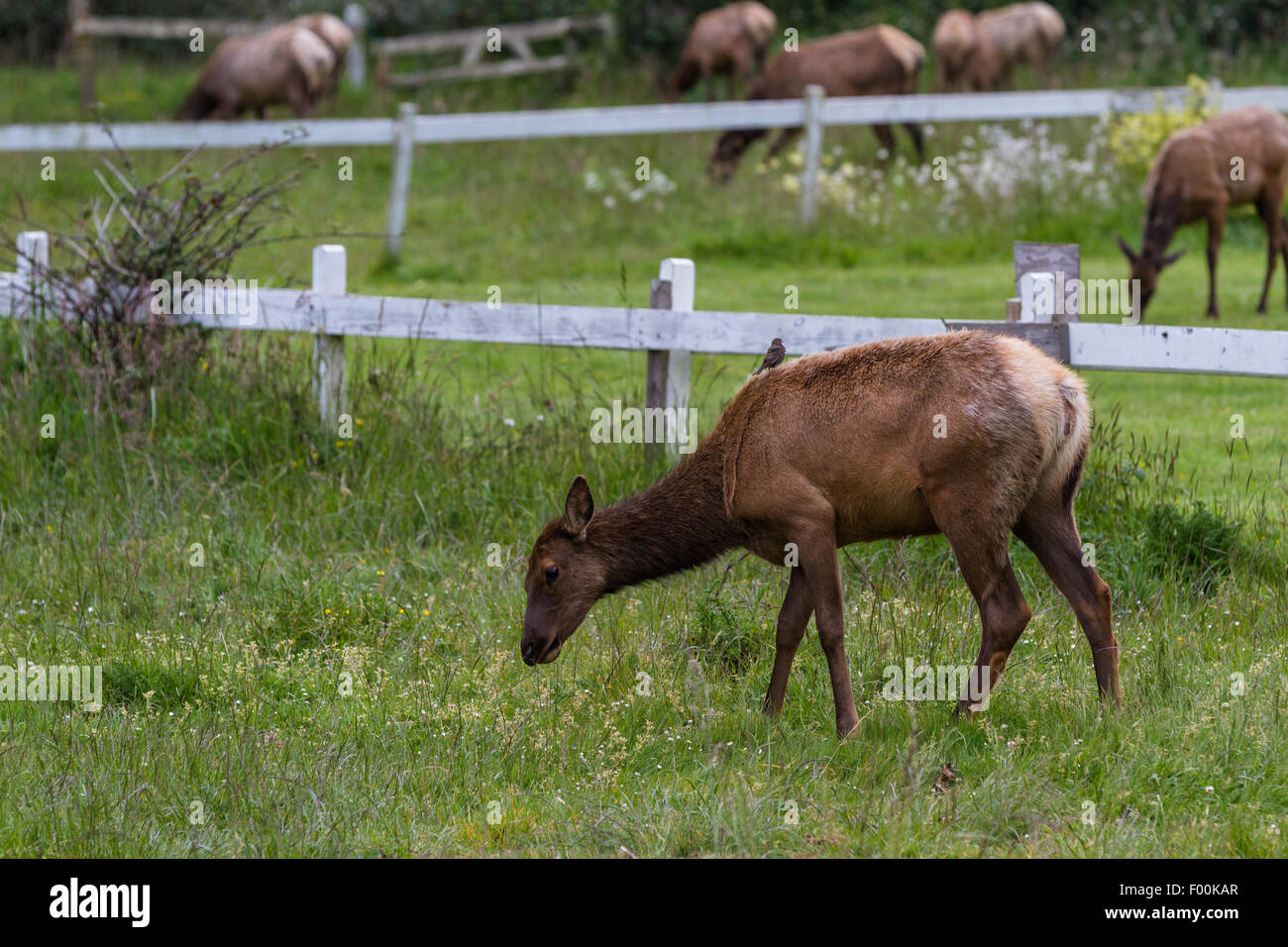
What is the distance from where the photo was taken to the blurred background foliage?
22.5 meters

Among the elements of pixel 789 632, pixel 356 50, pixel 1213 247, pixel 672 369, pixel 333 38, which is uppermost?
pixel 356 50

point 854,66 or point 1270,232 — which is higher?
point 854,66

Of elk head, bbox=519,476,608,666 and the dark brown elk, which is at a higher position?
the dark brown elk

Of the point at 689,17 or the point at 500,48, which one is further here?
the point at 689,17

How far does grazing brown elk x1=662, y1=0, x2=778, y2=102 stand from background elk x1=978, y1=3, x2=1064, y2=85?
339 cm

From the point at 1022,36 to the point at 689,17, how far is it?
21.1 feet

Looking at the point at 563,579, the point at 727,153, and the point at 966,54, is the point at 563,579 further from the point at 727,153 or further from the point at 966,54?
the point at 966,54

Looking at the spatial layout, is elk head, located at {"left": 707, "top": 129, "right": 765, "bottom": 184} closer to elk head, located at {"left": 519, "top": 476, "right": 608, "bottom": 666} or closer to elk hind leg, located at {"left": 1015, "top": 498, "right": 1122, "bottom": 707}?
elk head, located at {"left": 519, "top": 476, "right": 608, "bottom": 666}

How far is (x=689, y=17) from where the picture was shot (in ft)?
85.2

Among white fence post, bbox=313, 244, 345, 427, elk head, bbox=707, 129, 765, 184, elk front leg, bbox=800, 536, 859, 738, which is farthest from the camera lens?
elk head, bbox=707, 129, 765, 184

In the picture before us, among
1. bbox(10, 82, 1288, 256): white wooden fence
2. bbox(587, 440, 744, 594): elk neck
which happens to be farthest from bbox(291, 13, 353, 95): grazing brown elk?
bbox(587, 440, 744, 594): elk neck

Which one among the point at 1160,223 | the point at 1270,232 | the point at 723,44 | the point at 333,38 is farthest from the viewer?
the point at 333,38

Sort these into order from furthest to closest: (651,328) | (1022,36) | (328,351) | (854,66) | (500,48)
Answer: (500,48) → (1022,36) → (854,66) → (328,351) → (651,328)

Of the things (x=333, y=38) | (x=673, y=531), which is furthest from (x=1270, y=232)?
(x=333, y=38)
